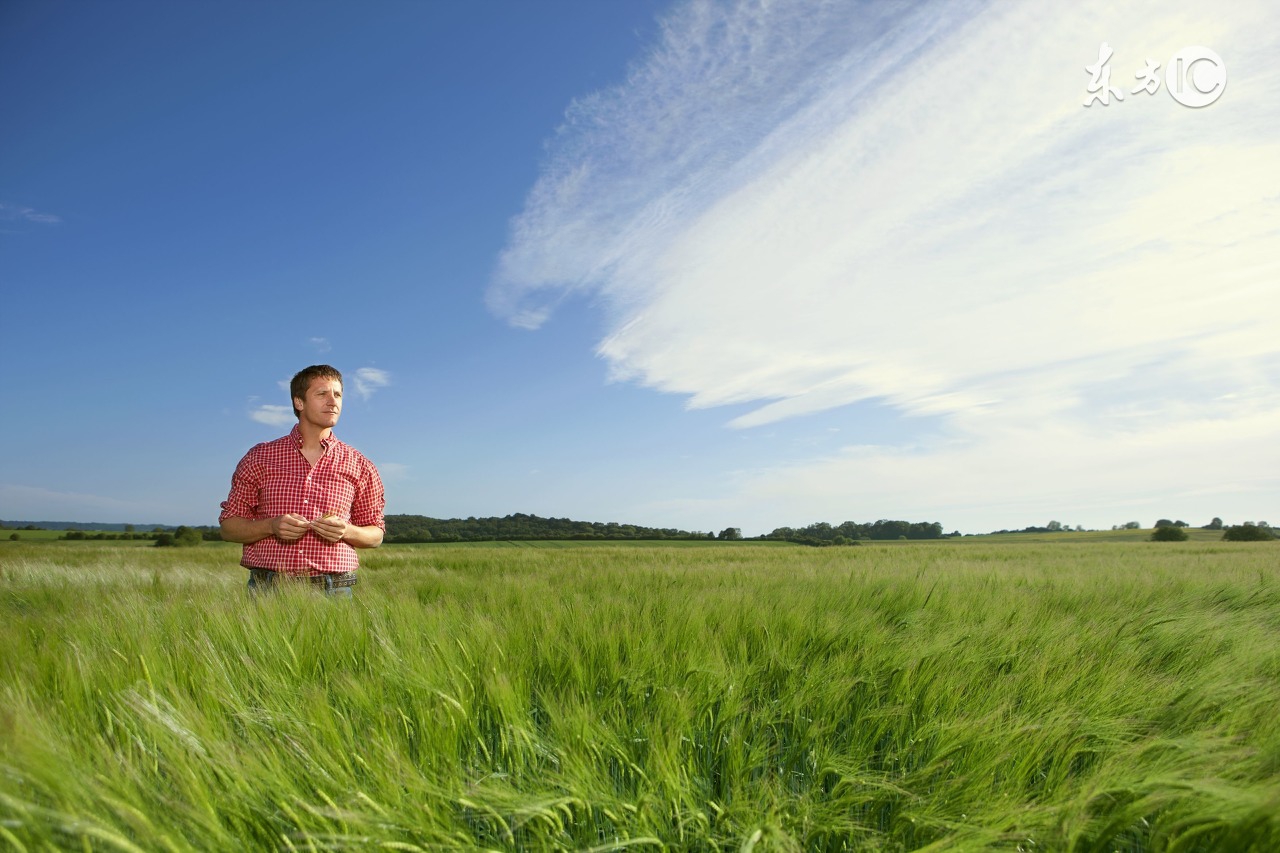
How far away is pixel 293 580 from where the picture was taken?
11.9ft

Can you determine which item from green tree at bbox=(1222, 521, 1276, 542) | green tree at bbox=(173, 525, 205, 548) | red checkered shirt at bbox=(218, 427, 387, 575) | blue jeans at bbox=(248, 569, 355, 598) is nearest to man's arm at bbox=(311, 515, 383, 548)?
red checkered shirt at bbox=(218, 427, 387, 575)

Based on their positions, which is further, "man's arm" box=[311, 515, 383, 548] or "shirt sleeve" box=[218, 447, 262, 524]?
"shirt sleeve" box=[218, 447, 262, 524]

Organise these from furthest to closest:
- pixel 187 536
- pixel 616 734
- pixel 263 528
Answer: pixel 187 536 → pixel 263 528 → pixel 616 734

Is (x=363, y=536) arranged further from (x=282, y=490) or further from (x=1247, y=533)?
(x=1247, y=533)

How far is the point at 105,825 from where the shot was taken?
→ 1.10m

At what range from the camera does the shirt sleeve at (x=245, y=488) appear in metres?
3.89

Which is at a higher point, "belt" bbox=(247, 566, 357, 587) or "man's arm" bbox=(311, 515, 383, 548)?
"man's arm" bbox=(311, 515, 383, 548)

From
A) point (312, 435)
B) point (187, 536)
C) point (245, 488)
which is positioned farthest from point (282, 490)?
point (187, 536)

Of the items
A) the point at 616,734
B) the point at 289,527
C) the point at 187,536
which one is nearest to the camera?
the point at 616,734

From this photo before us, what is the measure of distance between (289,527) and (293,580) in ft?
0.97

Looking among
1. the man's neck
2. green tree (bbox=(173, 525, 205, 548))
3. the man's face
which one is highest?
the man's face

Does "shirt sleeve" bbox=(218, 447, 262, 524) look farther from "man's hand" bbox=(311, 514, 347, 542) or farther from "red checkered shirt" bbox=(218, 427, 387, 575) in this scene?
"man's hand" bbox=(311, 514, 347, 542)

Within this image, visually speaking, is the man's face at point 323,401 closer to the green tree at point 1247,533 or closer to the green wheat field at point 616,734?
the green wheat field at point 616,734

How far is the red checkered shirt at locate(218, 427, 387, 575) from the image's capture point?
384 centimetres
